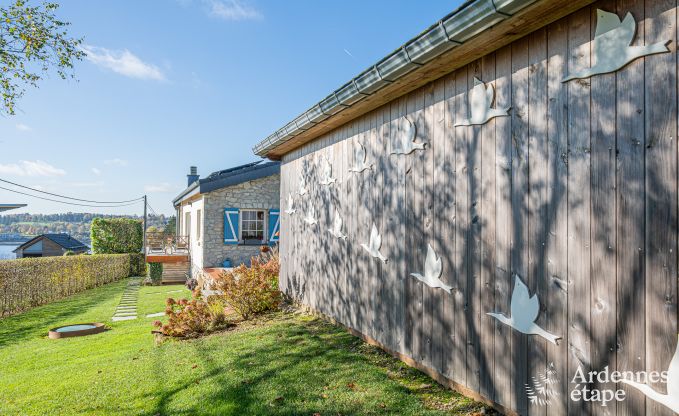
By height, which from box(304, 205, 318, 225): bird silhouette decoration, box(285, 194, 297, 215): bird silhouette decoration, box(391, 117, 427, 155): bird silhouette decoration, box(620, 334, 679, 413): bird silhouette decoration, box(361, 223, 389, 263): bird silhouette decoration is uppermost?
box(391, 117, 427, 155): bird silhouette decoration

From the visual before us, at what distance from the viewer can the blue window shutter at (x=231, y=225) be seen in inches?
559

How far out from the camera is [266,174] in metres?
14.5

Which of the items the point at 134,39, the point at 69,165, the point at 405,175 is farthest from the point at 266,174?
the point at 69,165

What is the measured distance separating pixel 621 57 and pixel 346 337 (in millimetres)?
3916

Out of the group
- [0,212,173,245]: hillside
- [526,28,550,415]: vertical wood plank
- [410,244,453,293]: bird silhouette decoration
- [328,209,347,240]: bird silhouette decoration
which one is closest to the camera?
[526,28,550,415]: vertical wood plank

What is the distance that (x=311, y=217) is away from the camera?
6363 mm

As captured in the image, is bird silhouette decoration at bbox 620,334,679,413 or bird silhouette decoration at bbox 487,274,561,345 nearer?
bird silhouette decoration at bbox 620,334,679,413

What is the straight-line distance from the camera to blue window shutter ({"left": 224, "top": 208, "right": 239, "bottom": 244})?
1419 cm

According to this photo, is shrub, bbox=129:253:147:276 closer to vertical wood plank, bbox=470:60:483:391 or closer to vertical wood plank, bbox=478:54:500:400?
vertical wood plank, bbox=470:60:483:391

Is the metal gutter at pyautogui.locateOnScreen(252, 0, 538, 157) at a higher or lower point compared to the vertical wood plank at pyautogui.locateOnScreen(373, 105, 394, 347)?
higher

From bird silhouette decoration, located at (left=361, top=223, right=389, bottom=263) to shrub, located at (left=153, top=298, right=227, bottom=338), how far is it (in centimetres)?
301

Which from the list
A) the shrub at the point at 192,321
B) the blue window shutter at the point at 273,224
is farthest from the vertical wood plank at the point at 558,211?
the blue window shutter at the point at 273,224

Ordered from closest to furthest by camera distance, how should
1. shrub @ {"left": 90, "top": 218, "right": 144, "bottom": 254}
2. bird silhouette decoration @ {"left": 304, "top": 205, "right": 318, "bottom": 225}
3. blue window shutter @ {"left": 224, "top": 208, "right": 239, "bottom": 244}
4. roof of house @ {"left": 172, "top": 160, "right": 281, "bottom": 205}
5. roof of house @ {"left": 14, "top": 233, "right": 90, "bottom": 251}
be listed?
bird silhouette decoration @ {"left": 304, "top": 205, "right": 318, "bottom": 225} < roof of house @ {"left": 172, "top": 160, "right": 281, "bottom": 205} < blue window shutter @ {"left": 224, "top": 208, "right": 239, "bottom": 244} < shrub @ {"left": 90, "top": 218, "right": 144, "bottom": 254} < roof of house @ {"left": 14, "top": 233, "right": 90, "bottom": 251}

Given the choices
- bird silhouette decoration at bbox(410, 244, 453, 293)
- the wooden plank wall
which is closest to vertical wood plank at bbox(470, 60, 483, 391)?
the wooden plank wall
